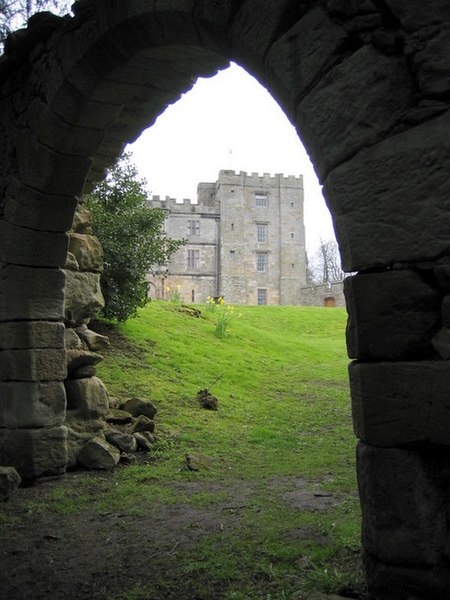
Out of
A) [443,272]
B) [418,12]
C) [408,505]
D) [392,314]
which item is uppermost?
[418,12]

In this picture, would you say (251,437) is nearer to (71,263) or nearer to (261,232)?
(71,263)

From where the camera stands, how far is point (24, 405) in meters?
5.77

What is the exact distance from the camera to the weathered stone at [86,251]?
22.3 ft

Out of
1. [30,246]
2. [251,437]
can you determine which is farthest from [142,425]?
[30,246]

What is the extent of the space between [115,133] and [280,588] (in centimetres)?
463

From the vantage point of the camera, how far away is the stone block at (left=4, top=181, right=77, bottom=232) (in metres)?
5.57

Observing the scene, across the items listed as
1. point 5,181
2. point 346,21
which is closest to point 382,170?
point 346,21

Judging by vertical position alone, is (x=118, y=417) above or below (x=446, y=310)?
below

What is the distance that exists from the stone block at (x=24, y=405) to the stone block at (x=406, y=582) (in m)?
4.12

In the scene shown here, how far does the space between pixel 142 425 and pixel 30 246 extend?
275 centimetres

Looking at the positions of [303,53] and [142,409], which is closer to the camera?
[303,53]

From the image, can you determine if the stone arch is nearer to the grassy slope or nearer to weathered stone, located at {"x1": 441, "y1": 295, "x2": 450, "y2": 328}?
weathered stone, located at {"x1": 441, "y1": 295, "x2": 450, "y2": 328}

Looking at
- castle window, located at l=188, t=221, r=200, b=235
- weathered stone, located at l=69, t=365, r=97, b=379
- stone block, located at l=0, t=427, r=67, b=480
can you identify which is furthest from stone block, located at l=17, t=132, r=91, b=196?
castle window, located at l=188, t=221, r=200, b=235

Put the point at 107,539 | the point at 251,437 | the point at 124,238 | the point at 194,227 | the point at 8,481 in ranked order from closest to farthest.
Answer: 1. the point at 107,539
2. the point at 8,481
3. the point at 251,437
4. the point at 124,238
5. the point at 194,227
